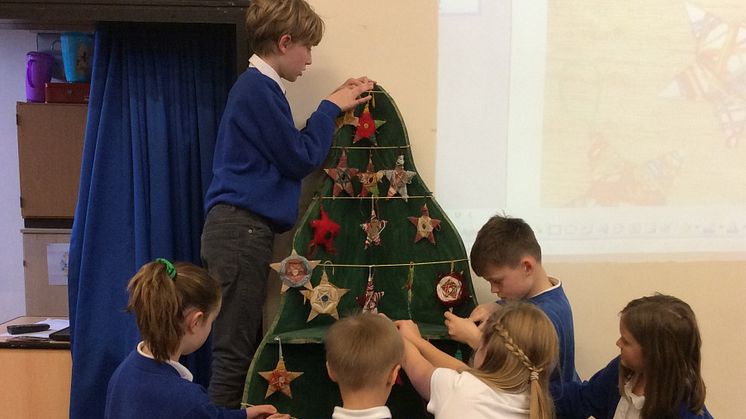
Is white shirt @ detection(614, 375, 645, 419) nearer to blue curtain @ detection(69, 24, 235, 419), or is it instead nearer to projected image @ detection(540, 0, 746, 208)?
projected image @ detection(540, 0, 746, 208)

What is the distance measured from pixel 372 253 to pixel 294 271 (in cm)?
30

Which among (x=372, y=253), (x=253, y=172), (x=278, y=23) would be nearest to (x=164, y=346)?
(x=253, y=172)

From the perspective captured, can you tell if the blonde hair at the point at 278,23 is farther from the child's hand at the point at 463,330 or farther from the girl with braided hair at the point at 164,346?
the child's hand at the point at 463,330

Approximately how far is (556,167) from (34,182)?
2.36 m

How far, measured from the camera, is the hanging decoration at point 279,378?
1.97m

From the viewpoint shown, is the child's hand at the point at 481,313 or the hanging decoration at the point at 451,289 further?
the hanging decoration at the point at 451,289

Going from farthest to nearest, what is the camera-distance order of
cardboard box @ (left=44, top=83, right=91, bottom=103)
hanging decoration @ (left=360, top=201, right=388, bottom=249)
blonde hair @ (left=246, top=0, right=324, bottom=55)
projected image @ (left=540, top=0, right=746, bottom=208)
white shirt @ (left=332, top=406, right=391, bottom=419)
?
cardboard box @ (left=44, top=83, right=91, bottom=103) < projected image @ (left=540, top=0, right=746, bottom=208) < hanging decoration @ (left=360, top=201, right=388, bottom=249) < blonde hair @ (left=246, top=0, right=324, bottom=55) < white shirt @ (left=332, top=406, right=391, bottom=419)

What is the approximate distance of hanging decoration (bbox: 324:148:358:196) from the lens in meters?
2.14

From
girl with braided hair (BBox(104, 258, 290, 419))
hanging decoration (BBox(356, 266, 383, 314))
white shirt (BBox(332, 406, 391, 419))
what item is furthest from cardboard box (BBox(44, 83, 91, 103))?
white shirt (BBox(332, 406, 391, 419))

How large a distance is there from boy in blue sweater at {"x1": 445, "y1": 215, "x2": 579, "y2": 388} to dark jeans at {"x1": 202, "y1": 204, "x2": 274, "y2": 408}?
23.3 inches

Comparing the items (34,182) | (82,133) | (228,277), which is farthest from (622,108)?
(34,182)

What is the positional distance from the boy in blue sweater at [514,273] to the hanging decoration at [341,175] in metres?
0.48

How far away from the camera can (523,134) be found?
2297 mm

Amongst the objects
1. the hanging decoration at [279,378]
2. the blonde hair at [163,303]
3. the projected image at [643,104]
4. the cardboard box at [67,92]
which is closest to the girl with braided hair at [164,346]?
the blonde hair at [163,303]
